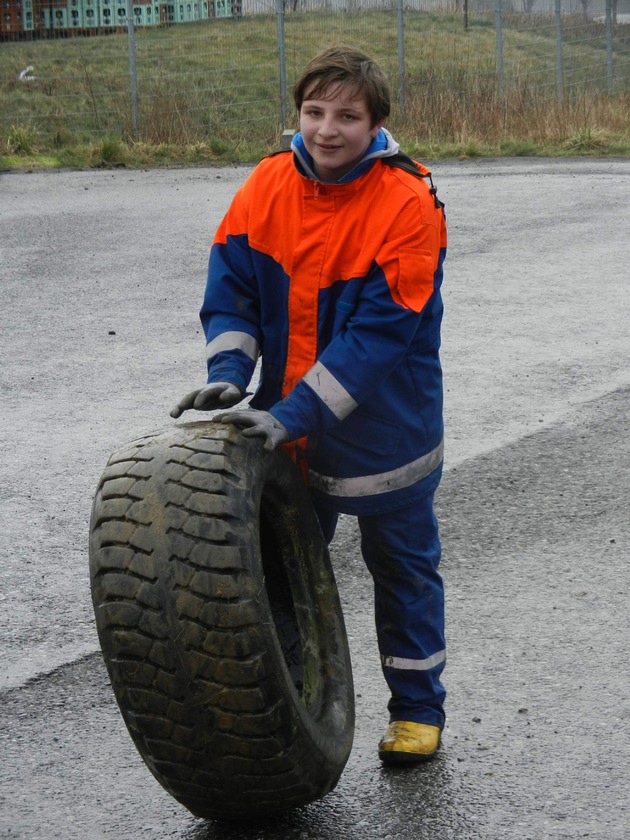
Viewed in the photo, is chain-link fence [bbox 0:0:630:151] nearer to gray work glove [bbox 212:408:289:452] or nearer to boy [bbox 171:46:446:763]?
boy [bbox 171:46:446:763]

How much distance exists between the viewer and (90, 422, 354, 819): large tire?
2.51m

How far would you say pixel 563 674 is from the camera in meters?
3.50

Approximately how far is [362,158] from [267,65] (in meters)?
21.1

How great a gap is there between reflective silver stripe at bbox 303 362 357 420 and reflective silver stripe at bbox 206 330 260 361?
24cm

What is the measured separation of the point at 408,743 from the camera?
3074mm

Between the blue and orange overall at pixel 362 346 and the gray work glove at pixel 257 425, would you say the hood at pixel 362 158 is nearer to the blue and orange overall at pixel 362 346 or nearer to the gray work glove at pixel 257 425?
the blue and orange overall at pixel 362 346

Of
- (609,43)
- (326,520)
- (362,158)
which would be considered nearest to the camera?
(362,158)

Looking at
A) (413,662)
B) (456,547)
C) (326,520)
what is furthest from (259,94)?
(413,662)

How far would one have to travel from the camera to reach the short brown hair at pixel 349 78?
292 cm

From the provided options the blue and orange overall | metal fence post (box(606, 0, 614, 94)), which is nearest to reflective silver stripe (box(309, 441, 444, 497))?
the blue and orange overall

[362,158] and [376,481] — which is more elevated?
[362,158]

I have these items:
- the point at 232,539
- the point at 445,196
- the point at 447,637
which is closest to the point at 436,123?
the point at 445,196

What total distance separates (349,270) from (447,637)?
129 centimetres

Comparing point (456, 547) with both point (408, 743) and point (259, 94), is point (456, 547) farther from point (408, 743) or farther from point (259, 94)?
point (259, 94)
